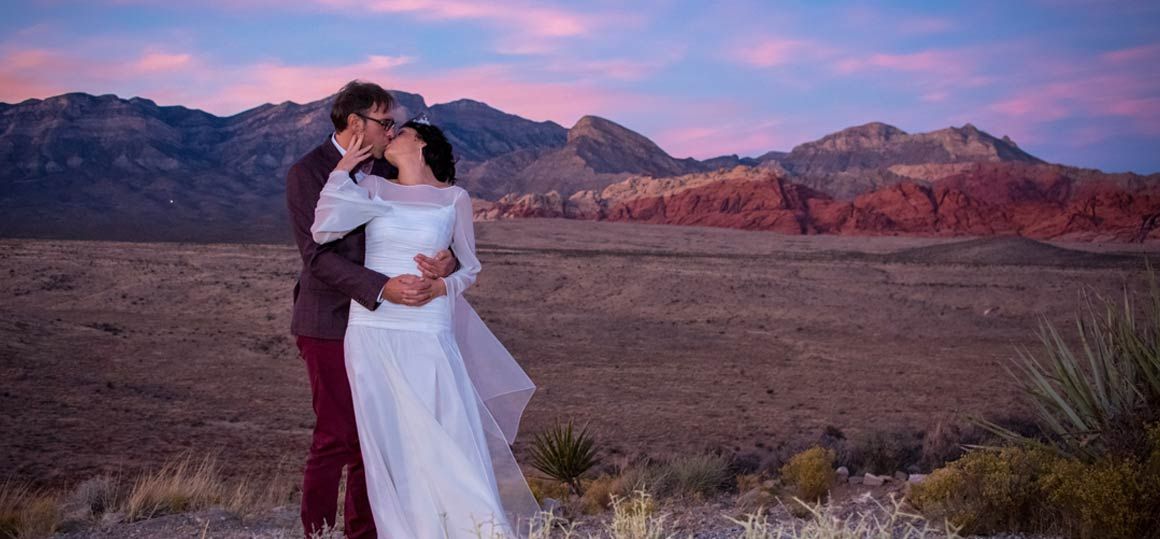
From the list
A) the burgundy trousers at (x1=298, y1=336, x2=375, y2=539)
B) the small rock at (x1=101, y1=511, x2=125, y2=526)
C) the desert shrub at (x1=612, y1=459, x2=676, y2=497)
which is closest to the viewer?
the burgundy trousers at (x1=298, y1=336, x2=375, y2=539)

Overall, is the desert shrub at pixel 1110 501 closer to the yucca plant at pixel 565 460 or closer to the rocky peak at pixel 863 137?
the yucca plant at pixel 565 460

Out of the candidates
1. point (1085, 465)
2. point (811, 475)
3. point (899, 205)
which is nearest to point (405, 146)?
point (1085, 465)

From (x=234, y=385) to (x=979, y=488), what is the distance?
1227 centimetres

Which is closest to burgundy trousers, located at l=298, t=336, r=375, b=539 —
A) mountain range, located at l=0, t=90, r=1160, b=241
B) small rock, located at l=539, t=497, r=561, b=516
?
small rock, located at l=539, t=497, r=561, b=516

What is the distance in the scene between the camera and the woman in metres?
4.10

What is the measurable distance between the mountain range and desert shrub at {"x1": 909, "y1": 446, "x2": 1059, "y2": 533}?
53752mm

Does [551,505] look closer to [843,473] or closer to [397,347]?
[397,347]

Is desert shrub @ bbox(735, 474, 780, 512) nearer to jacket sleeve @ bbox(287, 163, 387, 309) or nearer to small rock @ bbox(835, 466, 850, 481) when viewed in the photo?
small rock @ bbox(835, 466, 850, 481)

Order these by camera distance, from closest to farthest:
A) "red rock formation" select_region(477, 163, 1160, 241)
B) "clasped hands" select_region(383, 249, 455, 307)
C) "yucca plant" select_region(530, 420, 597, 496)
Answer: "clasped hands" select_region(383, 249, 455, 307) → "yucca plant" select_region(530, 420, 597, 496) → "red rock formation" select_region(477, 163, 1160, 241)

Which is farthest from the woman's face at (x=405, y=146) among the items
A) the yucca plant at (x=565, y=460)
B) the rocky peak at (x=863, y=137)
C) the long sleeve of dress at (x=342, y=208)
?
the rocky peak at (x=863, y=137)

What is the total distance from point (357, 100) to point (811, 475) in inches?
182

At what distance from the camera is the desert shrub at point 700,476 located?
25.3ft

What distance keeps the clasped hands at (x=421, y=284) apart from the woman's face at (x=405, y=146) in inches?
18.2

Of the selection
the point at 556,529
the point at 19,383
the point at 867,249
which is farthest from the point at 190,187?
the point at 556,529
